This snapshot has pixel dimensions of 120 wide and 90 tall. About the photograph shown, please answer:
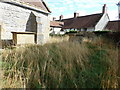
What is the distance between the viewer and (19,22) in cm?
1023

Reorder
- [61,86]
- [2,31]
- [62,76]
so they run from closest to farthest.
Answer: [61,86], [62,76], [2,31]

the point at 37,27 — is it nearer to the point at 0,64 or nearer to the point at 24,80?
the point at 0,64

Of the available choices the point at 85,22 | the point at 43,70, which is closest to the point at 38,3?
the point at 43,70

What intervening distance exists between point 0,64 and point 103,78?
3.14m

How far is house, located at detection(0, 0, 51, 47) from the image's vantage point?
28.3 feet

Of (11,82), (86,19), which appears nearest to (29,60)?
(11,82)

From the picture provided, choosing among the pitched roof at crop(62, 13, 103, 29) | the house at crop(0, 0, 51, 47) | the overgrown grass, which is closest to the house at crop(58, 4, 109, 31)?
the pitched roof at crop(62, 13, 103, 29)

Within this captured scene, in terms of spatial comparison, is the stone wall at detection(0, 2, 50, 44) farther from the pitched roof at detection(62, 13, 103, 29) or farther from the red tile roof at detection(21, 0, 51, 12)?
the pitched roof at detection(62, 13, 103, 29)

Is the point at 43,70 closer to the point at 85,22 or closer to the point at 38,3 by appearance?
the point at 38,3

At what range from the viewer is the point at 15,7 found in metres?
9.75

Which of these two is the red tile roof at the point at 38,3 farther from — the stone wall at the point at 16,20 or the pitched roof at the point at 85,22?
the pitched roof at the point at 85,22

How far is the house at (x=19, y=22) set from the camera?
8621 mm

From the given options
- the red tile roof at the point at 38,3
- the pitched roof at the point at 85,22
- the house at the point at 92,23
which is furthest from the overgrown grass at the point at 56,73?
the pitched roof at the point at 85,22

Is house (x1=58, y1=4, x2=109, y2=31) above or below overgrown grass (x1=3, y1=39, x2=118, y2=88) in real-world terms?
above
